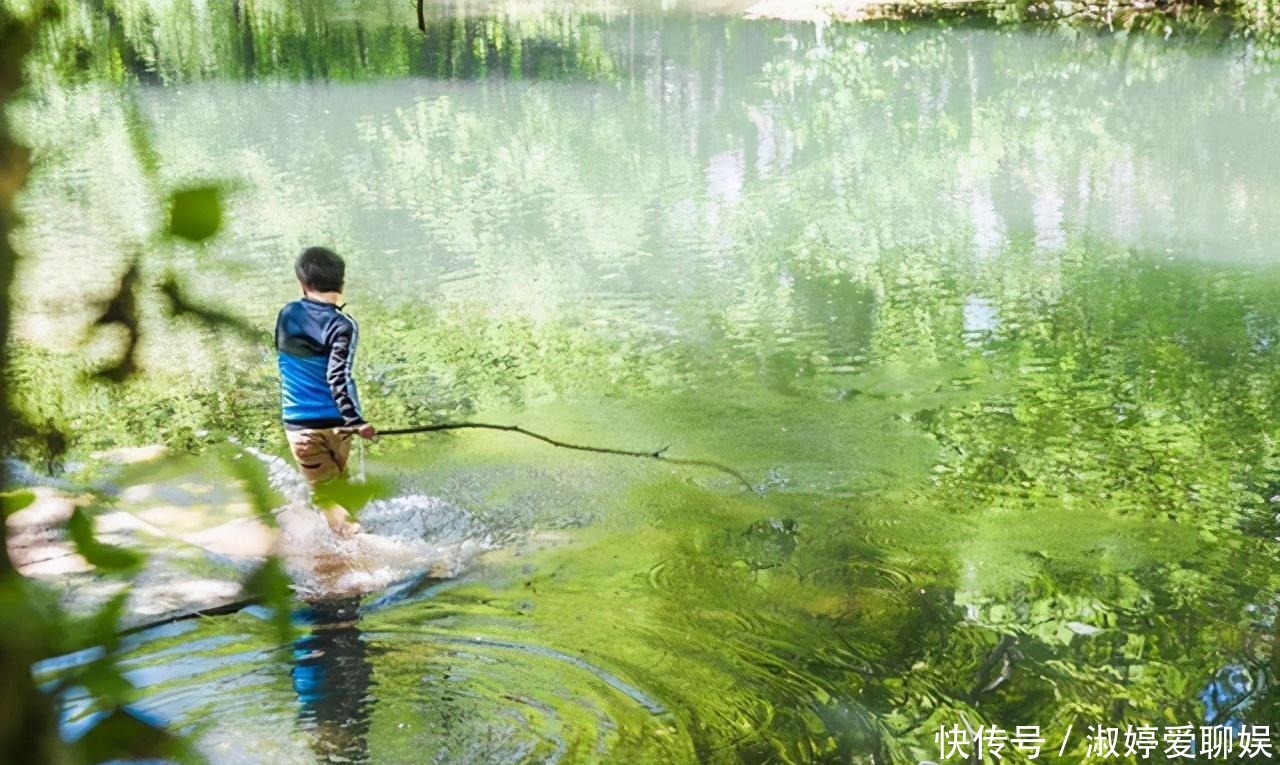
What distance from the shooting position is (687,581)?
5.16 meters

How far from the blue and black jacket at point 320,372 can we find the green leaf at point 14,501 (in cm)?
359

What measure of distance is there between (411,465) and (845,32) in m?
17.7

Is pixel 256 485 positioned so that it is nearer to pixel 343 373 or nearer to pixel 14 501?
pixel 14 501

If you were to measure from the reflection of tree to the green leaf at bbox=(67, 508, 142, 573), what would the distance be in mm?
3502

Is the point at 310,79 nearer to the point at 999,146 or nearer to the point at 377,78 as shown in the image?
the point at 377,78

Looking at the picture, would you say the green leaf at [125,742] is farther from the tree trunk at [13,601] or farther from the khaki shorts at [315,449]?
the khaki shorts at [315,449]

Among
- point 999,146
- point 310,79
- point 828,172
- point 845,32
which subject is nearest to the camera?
point 828,172

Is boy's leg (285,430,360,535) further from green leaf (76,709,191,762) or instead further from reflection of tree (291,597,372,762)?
green leaf (76,709,191,762)

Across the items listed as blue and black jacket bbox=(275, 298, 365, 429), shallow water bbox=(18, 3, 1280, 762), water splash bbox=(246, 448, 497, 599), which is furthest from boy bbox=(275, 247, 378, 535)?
shallow water bbox=(18, 3, 1280, 762)

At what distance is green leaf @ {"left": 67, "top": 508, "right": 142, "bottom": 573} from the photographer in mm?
547

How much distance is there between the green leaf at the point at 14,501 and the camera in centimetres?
56

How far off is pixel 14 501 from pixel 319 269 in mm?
4063

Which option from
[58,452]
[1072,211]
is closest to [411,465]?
[58,452]

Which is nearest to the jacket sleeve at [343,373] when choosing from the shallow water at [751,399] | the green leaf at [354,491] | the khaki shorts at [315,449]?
the khaki shorts at [315,449]
